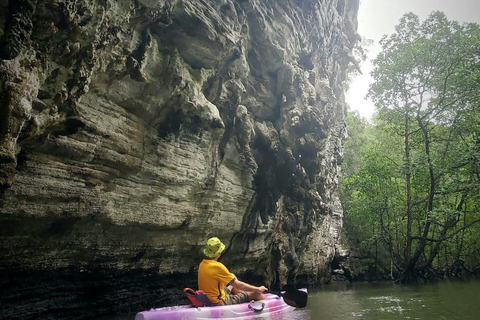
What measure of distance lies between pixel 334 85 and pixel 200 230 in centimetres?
1703

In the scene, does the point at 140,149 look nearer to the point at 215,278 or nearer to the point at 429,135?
the point at 215,278

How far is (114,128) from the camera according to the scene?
7.44 meters

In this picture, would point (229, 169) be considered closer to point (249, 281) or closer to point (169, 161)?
point (169, 161)

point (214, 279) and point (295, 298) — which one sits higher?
point (214, 279)

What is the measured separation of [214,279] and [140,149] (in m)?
3.92

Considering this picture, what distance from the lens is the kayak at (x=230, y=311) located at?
5.17m

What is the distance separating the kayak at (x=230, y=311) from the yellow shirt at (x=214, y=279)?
0.28 meters

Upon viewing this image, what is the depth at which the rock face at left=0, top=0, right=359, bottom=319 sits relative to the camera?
19.0ft

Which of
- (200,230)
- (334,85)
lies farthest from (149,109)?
(334,85)

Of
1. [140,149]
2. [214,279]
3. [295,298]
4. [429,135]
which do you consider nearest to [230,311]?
[214,279]

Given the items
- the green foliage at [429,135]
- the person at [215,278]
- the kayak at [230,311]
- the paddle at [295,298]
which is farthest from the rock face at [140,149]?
the green foliage at [429,135]

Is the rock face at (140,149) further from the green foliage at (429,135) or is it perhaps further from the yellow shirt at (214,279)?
the green foliage at (429,135)

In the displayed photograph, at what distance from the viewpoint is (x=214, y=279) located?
6047 millimetres

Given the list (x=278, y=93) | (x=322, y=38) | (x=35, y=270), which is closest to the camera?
(x=35, y=270)
